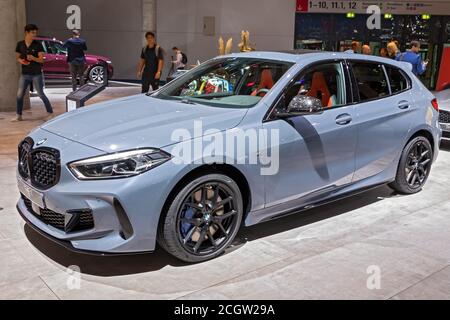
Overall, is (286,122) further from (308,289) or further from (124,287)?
(124,287)

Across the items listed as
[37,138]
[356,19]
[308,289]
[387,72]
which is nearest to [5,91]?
[37,138]

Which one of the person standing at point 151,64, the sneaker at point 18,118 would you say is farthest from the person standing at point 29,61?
the person standing at point 151,64

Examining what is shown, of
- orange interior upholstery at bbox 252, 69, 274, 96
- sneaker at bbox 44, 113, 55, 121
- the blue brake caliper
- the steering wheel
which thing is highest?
orange interior upholstery at bbox 252, 69, 274, 96

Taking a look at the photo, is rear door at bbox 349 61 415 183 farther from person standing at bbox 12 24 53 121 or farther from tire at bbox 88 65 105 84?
tire at bbox 88 65 105 84

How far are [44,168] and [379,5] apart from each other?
1773 cm

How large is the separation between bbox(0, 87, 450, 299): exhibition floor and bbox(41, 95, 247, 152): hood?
958 mm

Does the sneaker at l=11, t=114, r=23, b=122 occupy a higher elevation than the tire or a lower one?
lower

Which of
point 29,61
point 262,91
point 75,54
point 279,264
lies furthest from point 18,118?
point 279,264

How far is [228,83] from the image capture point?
16.4 feet

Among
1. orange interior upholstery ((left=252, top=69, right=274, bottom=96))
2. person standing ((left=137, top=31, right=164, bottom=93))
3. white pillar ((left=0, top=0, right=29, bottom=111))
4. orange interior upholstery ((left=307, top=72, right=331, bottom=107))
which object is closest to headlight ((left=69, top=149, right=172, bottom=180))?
orange interior upholstery ((left=252, top=69, right=274, bottom=96))

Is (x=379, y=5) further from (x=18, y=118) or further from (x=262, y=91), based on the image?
(x=262, y=91)

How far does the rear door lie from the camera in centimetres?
498

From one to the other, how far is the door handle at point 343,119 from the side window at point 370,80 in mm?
347

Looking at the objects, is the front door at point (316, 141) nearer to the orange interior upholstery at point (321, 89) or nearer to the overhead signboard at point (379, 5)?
the orange interior upholstery at point (321, 89)
